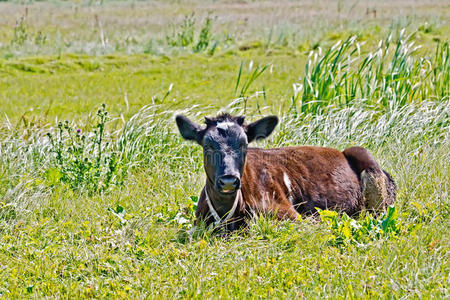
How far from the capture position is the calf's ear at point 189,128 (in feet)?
18.0

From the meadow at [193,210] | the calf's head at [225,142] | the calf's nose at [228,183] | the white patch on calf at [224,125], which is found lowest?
the meadow at [193,210]

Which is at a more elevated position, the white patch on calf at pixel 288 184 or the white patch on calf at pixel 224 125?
the white patch on calf at pixel 224 125

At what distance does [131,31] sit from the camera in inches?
945

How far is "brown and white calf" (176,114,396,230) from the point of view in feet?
16.7

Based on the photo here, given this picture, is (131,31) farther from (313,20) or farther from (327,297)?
(327,297)

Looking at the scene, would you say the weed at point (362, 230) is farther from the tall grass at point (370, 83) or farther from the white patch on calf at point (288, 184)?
the tall grass at point (370, 83)

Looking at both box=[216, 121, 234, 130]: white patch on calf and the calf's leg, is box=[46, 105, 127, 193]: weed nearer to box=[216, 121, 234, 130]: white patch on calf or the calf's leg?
box=[216, 121, 234, 130]: white patch on calf

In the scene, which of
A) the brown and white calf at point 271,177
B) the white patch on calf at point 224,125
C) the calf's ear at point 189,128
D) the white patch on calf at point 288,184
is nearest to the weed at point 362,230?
the brown and white calf at point 271,177

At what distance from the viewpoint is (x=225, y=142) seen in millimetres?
5078

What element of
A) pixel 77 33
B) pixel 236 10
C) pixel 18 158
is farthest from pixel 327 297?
pixel 236 10

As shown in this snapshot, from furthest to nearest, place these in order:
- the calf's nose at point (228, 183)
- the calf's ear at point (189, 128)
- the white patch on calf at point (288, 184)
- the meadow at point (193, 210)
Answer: the white patch on calf at point (288, 184), the calf's ear at point (189, 128), the calf's nose at point (228, 183), the meadow at point (193, 210)

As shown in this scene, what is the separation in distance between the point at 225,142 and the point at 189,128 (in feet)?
1.96

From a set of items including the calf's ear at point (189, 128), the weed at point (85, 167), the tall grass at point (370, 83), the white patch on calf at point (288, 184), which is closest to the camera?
the calf's ear at point (189, 128)

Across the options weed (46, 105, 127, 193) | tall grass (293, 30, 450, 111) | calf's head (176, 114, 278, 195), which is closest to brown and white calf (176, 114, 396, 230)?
calf's head (176, 114, 278, 195)
